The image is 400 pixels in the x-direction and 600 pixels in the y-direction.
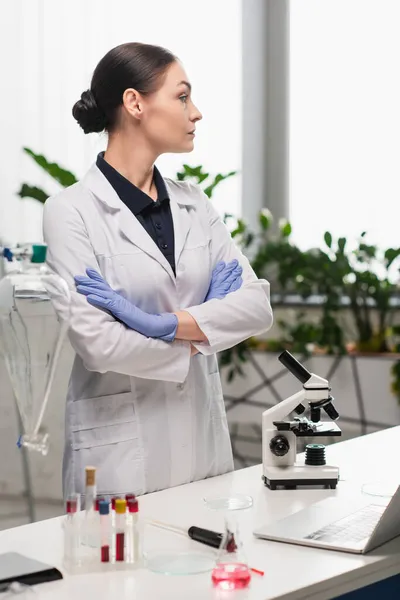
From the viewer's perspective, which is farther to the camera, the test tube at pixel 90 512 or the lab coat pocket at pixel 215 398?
the lab coat pocket at pixel 215 398

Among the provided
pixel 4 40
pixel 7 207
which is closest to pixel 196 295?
pixel 7 207

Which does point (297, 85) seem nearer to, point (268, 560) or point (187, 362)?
point (187, 362)

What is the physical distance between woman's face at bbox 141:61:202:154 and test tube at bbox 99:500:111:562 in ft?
3.53

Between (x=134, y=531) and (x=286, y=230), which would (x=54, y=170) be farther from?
(x=134, y=531)

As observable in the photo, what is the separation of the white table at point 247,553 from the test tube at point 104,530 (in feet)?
0.14

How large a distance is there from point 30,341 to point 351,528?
2.51 feet

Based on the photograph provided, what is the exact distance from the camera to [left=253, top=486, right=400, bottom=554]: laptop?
1.59 metres

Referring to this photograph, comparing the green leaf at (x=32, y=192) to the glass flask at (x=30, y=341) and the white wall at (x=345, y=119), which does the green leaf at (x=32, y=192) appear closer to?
the white wall at (x=345, y=119)

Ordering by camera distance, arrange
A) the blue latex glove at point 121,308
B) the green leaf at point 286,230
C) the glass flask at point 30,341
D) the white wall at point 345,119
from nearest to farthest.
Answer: the glass flask at point 30,341 < the blue latex glove at point 121,308 < the green leaf at point 286,230 < the white wall at point 345,119

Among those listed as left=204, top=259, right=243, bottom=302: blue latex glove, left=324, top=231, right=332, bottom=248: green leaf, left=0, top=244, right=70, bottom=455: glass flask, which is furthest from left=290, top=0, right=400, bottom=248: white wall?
left=0, top=244, right=70, bottom=455: glass flask

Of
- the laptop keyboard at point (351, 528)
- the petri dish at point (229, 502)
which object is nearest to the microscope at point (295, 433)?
the petri dish at point (229, 502)

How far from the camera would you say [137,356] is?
211 centimetres

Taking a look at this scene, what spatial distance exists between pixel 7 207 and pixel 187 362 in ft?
6.69

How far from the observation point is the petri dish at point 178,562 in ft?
4.88
